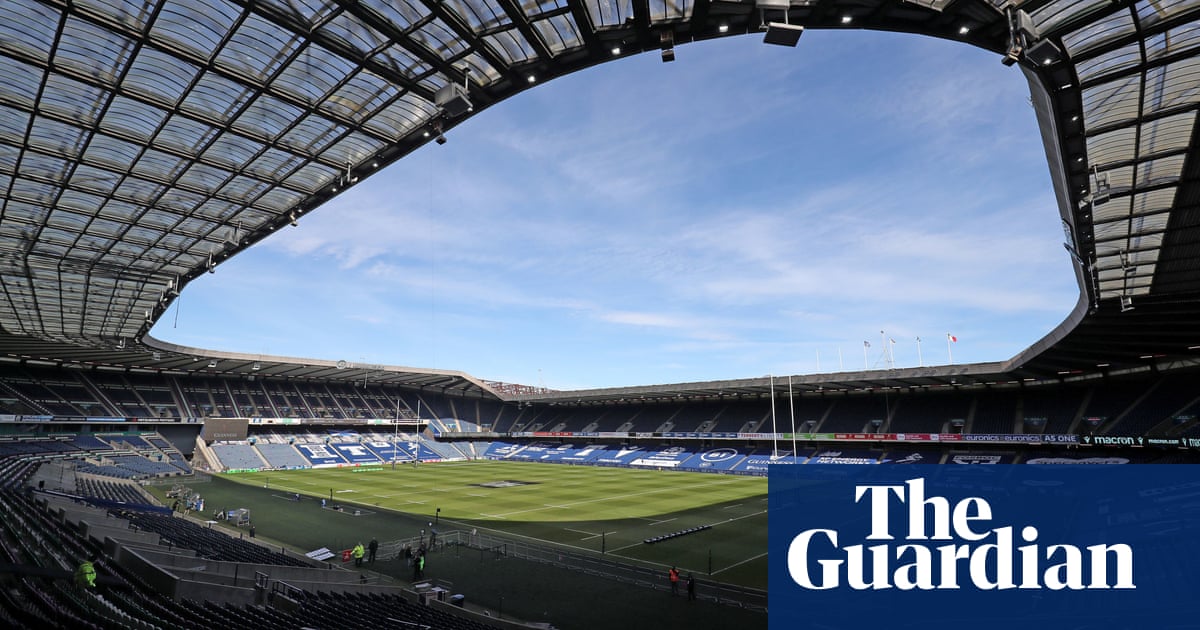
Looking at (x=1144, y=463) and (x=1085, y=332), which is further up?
(x=1085, y=332)

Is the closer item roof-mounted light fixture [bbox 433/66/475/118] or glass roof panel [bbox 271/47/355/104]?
Answer: roof-mounted light fixture [bbox 433/66/475/118]

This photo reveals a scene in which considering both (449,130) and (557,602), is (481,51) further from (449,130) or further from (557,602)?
(557,602)

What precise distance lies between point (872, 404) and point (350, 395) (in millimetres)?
72363

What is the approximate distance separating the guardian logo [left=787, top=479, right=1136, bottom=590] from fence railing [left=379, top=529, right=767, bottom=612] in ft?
7.19

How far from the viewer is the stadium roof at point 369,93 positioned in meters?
12.1

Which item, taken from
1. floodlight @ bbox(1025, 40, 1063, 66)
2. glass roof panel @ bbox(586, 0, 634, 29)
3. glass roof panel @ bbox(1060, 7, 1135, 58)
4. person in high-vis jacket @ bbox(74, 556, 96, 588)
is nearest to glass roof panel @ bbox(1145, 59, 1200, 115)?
glass roof panel @ bbox(1060, 7, 1135, 58)

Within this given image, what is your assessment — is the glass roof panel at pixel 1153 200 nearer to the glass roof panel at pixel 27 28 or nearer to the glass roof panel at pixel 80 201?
the glass roof panel at pixel 27 28

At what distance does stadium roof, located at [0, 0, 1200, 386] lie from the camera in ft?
39.9

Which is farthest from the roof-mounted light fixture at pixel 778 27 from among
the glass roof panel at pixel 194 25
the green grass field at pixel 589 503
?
the green grass field at pixel 589 503

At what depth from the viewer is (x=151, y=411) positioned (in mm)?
66812

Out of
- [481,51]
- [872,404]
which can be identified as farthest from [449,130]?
[872,404]

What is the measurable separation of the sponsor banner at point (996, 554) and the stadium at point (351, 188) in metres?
2.24

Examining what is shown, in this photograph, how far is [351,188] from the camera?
21531 mm

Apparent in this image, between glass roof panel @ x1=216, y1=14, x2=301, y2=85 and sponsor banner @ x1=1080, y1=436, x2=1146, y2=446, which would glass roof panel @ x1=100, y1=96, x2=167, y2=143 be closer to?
glass roof panel @ x1=216, y1=14, x2=301, y2=85
